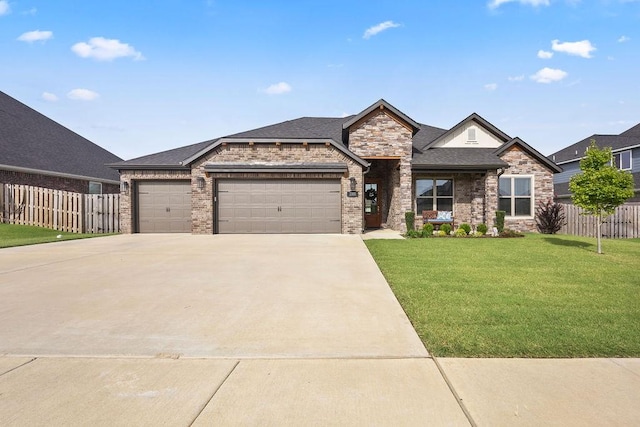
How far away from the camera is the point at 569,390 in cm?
264

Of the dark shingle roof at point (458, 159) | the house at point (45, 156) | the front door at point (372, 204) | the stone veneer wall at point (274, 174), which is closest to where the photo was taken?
the stone veneer wall at point (274, 174)

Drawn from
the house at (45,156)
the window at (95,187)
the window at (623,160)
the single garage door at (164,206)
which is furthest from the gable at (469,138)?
the window at (95,187)

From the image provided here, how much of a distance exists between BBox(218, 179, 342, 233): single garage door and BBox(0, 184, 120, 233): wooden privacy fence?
6.63 meters

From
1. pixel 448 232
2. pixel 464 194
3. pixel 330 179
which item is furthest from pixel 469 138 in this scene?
pixel 330 179

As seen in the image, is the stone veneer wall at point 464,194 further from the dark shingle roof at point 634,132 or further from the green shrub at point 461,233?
the dark shingle roof at point 634,132

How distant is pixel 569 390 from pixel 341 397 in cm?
182

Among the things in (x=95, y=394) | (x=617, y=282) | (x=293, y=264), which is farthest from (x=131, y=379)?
(x=617, y=282)

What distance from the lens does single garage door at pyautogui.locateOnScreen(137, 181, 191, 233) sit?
15.8 metres

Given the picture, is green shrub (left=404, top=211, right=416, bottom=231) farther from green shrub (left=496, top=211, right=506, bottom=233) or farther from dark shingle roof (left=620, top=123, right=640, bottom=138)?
dark shingle roof (left=620, top=123, right=640, bottom=138)

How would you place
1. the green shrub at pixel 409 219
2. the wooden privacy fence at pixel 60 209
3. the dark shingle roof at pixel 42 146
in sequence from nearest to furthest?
1. the green shrub at pixel 409 219
2. the wooden privacy fence at pixel 60 209
3. the dark shingle roof at pixel 42 146

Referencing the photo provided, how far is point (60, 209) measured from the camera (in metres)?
16.1

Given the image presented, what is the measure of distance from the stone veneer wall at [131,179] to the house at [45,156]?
7219mm

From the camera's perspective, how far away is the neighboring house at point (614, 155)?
69.8 feet

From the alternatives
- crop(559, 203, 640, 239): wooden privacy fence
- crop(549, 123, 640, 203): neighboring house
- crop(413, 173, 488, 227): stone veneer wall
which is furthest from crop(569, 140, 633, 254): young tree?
crop(549, 123, 640, 203): neighboring house
